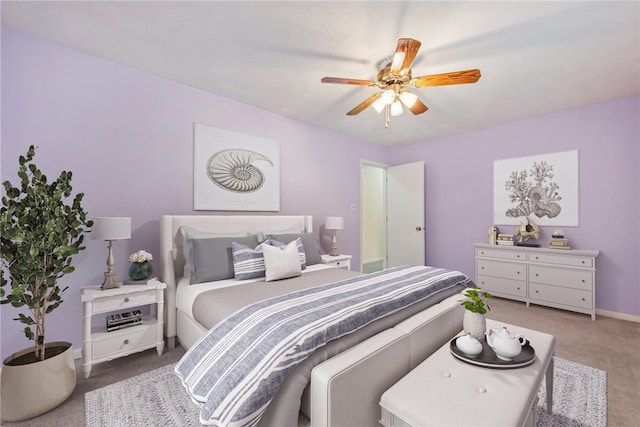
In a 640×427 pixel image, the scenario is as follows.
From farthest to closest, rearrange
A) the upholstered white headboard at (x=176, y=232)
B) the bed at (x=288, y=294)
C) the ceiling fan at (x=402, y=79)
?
the upholstered white headboard at (x=176, y=232) < the ceiling fan at (x=402, y=79) < the bed at (x=288, y=294)

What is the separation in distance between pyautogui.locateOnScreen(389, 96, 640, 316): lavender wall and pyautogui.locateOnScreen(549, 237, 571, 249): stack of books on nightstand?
0.18m

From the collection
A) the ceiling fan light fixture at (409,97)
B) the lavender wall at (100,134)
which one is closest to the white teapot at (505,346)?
the ceiling fan light fixture at (409,97)

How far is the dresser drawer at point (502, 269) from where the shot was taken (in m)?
3.63

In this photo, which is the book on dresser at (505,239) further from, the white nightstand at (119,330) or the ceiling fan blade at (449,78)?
the white nightstand at (119,330)

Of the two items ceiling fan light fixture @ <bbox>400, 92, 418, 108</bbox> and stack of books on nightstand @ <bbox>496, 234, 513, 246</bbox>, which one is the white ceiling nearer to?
ceiling fan light fixture @ <bbox>400, 92, 418, 108</bbox>

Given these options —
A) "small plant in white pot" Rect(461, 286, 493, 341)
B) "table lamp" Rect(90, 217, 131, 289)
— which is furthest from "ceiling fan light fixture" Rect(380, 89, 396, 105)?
"table lamp" Rect(90, 217, 131, 289)

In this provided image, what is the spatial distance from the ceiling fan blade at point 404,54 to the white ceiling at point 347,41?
0.25 m

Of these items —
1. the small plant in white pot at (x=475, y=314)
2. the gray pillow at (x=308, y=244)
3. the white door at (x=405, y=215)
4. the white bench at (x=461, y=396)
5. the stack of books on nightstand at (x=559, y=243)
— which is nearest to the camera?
the white bench at (x=461, y=396)

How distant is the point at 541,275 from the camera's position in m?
3.47

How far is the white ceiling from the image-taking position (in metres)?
Result: 1.82

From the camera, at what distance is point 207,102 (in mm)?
3043

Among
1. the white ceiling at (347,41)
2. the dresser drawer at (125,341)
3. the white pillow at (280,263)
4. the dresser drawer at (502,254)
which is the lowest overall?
the dresser drawer at (125,341)

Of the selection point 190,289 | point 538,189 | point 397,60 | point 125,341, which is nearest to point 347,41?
point 397,60

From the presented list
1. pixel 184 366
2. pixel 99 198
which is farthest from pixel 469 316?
pixel 99 198
